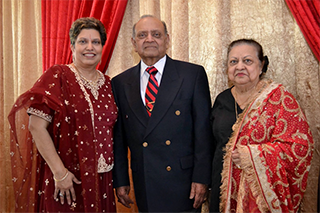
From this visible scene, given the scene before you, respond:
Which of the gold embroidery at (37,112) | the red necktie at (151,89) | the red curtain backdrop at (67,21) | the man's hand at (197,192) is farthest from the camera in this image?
the red curtain backdrop at (67,21)

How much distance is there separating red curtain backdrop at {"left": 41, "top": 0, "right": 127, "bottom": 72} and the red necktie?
863 mm

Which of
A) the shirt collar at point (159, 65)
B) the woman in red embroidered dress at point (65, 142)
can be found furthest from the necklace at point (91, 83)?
the shirt collar at point (159, 65)

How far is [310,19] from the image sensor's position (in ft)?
6.33

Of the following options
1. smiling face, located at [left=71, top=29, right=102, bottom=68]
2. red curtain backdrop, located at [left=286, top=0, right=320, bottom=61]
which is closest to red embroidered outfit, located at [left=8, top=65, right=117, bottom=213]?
smiling face, located at [left=71, top=29, right=102, bottom=68]

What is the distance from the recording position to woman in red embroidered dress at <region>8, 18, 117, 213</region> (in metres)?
1.69

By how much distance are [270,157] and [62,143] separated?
1.27 m

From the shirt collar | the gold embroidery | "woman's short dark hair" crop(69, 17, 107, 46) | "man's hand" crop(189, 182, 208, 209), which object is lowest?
"man's hand" crop(189, 182, 208, 209)

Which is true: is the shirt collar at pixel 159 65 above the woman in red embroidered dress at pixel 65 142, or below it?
above

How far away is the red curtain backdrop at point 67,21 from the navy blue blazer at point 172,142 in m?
1.00

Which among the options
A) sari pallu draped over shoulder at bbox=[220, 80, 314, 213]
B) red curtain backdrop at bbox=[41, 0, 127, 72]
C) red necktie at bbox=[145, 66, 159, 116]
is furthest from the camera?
red curtain backdrop at bbox=[41, 0, 127, 72]

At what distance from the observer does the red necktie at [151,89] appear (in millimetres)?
1871

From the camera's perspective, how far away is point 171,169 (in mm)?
1784

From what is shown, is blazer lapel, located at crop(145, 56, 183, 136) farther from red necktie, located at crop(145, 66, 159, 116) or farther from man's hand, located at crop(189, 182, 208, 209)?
man's hand, located at crop(189, 182, 208, 209)

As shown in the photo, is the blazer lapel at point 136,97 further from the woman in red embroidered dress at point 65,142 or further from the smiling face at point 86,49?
the smiling face at point 86,49
